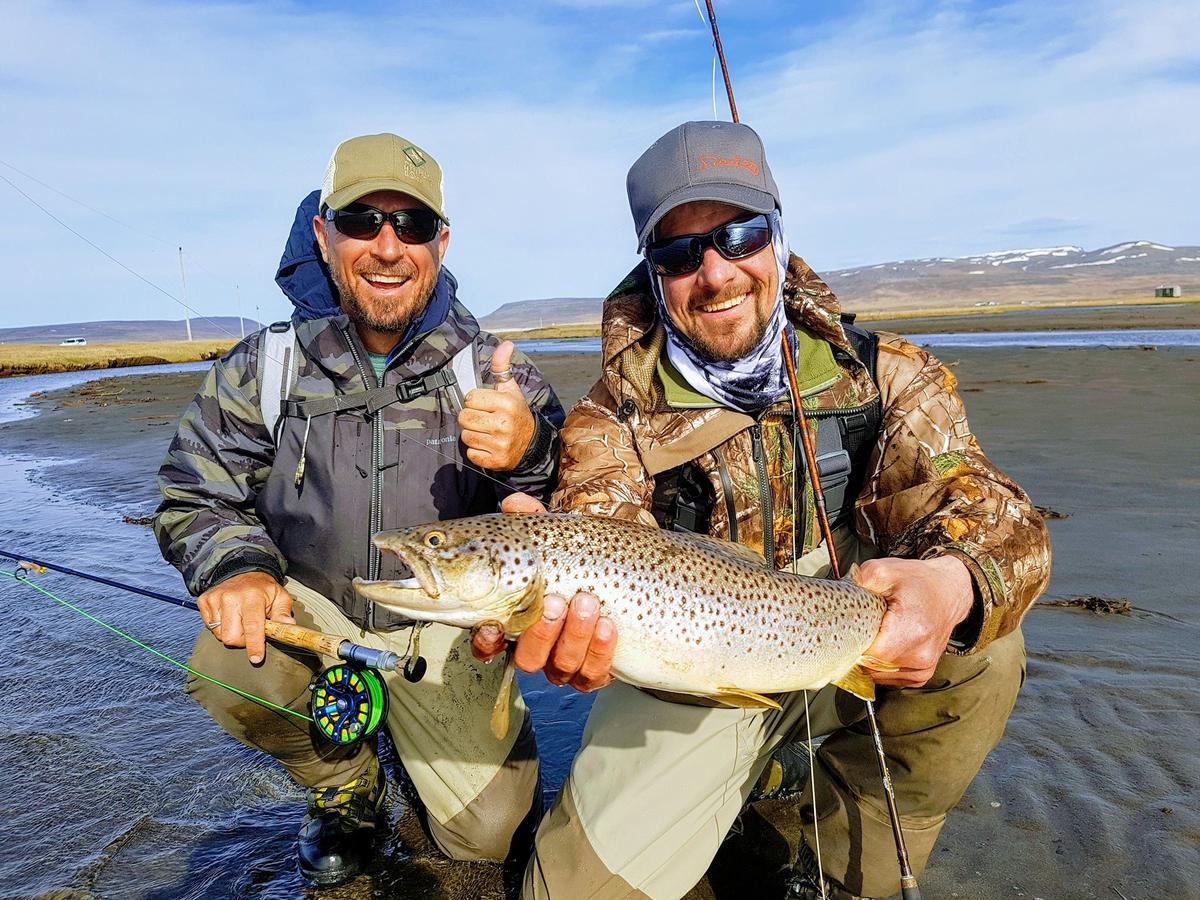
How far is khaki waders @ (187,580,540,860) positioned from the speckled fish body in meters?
1.16

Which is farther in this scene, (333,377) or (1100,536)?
(1100,536)

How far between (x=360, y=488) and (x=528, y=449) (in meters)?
0.85

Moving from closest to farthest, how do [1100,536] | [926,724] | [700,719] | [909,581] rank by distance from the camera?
1. [909,581]
2. [926,724]
3. [700,719]
4. [1100,536]

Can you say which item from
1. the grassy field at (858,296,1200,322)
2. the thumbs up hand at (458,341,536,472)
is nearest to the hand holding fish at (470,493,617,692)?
the thumbs up hand at (458,341,536,472)

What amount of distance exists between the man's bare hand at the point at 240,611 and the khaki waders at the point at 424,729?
276 mm

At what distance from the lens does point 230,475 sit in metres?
4.02

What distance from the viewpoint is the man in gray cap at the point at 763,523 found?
2.92 meters

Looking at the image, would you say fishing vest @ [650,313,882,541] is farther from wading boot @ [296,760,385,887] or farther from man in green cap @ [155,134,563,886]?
wading boot @ [296,760,385,887]

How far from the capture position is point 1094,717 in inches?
154

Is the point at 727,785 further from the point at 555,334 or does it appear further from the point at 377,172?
the point at 555,334

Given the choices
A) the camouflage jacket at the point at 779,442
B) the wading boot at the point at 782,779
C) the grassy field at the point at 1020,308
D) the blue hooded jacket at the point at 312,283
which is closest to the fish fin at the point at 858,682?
the camouflage jacket at the point at 779,442

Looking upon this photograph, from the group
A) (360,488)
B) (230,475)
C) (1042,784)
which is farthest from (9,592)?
(1042,784)

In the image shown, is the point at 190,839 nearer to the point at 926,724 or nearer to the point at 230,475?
the point at 230,475

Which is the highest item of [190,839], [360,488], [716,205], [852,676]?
[716,205]
